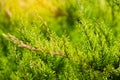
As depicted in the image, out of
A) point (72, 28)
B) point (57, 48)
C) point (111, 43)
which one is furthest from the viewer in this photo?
point (72, 28)

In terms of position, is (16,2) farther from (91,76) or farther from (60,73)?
(91,76)

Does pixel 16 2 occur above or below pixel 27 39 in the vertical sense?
above

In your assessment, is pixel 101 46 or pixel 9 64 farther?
pixel 9 64

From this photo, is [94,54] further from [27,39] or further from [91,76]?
[27,39]

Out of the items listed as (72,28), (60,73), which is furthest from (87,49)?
(72,28)

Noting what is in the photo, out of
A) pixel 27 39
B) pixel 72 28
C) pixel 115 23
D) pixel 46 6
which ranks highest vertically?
pixel 46 6

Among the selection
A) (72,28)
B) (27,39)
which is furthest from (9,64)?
(72,28)

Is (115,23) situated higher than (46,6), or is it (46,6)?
(46,6)

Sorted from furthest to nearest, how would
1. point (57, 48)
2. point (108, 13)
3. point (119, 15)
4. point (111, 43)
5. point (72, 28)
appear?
point (72, 28) → point (108, 13) → point (119, 15) → point (111, 43) → point (57, 48)

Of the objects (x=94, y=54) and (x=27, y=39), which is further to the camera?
(x=27, y=39)
